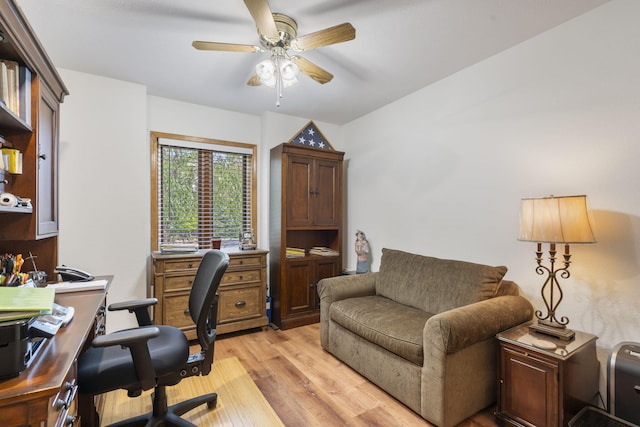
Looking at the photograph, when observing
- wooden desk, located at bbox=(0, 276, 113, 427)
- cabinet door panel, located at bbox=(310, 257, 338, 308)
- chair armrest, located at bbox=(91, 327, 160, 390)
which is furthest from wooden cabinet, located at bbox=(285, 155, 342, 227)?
wooden desk, located at bbox=(0, 276, 113, 427)

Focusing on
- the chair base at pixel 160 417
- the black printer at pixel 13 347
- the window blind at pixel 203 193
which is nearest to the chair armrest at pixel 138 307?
the chair base at pixel 160 417

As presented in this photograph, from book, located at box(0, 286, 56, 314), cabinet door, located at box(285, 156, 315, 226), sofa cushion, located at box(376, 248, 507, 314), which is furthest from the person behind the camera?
cabinet door, located at box(285, 156, 315, 226)

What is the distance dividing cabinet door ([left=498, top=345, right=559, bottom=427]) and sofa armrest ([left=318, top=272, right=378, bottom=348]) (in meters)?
1.24

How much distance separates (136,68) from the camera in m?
2.52

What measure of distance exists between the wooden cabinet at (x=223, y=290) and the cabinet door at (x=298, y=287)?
0.26m

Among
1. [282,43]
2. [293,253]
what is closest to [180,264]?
[293,253]

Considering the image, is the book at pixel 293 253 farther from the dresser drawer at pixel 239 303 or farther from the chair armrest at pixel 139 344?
the chair armrest at pixel 139 344

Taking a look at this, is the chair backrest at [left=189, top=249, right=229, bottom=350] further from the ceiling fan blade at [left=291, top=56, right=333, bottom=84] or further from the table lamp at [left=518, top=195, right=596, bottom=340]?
the table lamp at [left=518, top=195, right=596, bottom=340]

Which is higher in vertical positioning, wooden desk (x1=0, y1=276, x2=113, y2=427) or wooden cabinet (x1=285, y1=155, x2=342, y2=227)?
wooden cabinet (x1=285, y1=155, x2=342, y2=227)

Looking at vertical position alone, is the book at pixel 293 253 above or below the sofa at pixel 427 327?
above

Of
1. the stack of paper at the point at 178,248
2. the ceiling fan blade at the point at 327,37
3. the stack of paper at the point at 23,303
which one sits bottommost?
the stack of paper at the point at 178,248

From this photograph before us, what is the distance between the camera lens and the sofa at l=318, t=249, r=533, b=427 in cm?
172

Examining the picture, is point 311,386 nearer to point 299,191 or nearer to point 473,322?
point 473,322

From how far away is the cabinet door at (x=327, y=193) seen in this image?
3498 mm
